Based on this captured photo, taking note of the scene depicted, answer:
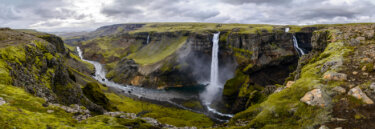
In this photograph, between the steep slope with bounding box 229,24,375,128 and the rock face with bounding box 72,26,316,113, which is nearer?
the steep slope with bounding box 229,24,375,128

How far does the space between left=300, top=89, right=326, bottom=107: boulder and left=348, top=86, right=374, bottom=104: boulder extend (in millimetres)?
2259

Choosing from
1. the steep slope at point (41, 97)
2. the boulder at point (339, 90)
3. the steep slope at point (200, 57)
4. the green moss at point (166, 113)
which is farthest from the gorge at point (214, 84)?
the steep slope at point (200, 57)

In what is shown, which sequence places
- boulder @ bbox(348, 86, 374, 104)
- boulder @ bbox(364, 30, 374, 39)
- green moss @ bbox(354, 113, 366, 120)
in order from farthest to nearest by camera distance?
1. boulder @ bbox(364, 30, 374, 39)
2. boulder @ bbox(348, 86, 374, 104)
3. green moss @ bbox(354, 113, 366, 120)

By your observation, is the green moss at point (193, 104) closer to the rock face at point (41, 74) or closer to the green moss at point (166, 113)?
the green moss at point (166, 113)

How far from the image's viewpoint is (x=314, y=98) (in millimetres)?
17562

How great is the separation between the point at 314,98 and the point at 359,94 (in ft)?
10.6

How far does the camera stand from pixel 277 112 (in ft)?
61.6

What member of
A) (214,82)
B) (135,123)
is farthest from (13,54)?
(214,82)

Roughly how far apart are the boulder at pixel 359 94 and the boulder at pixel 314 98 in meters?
2.26

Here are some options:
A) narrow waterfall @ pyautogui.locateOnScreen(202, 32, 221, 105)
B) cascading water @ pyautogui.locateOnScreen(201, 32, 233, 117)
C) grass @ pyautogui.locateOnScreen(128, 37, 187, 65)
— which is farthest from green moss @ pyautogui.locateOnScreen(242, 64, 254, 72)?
grass @ pyautogui.locateOnScreen(128, 37, 187, 65)

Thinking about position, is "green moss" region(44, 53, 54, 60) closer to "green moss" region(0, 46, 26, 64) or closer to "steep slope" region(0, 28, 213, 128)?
"steep slope" region(0, 28, 213, 128)

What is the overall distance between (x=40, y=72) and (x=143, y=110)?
4120 centimetres

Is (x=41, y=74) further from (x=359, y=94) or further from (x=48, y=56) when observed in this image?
(x=359, y=94)

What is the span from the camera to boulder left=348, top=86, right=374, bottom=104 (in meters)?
15.2
